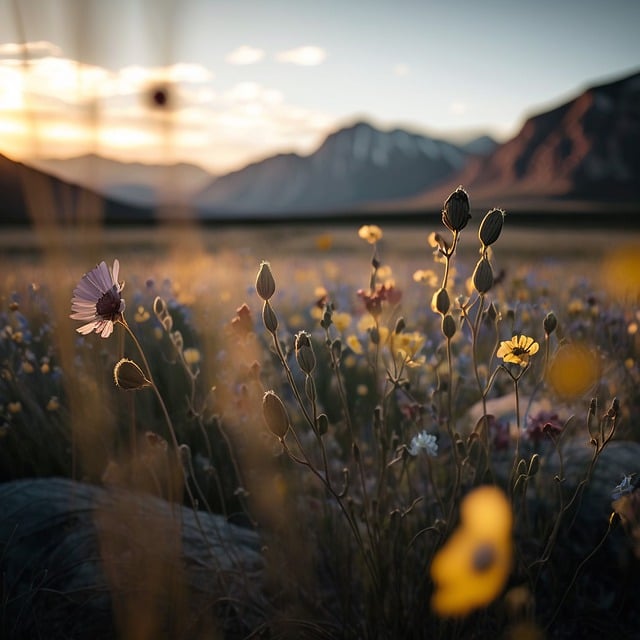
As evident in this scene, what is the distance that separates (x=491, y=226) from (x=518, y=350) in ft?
1.02

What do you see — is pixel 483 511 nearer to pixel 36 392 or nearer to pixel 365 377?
pixel 365 377

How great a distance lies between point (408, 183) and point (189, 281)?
17061 centimetres

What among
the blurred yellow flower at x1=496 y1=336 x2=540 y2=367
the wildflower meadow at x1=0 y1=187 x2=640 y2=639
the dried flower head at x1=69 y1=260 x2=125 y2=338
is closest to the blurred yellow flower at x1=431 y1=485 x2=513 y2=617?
the wildflower meadow at x1=0 y1=187 x2=640 y2=639

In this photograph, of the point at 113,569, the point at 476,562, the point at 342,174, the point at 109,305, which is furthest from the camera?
the point at 342,174

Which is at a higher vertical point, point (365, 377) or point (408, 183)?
point (408, 183)

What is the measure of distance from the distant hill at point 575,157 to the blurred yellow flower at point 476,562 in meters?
91.5

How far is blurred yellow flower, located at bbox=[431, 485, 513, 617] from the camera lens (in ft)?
3.93

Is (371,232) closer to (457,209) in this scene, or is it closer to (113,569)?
(457,209)

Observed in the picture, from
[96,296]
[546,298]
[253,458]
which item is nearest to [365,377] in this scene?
[253,458]

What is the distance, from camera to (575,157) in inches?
4326

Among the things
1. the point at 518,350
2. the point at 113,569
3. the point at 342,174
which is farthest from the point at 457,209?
the point at 342,174

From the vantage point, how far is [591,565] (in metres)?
2.05

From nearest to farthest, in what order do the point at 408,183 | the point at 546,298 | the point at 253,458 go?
the point at 253,458 < the point at 546,298 < the point at 408,183

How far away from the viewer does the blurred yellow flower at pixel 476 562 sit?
1.20 metres
